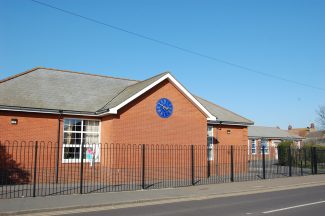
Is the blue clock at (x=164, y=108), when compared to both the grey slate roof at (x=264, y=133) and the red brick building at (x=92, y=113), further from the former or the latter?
the grey slate roof at (x=264, y=133)

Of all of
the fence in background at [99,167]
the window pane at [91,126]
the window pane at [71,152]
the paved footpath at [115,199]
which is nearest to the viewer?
the paved footpath at [115,199]

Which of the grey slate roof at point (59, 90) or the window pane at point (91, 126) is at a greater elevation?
the grey slate roof at point (59, 90)

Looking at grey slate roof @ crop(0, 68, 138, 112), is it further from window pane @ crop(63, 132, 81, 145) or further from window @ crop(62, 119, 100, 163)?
window pane @ crop(63, 132, 81, 145)

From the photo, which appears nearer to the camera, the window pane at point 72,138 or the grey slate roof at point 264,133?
the window pane at point 72,138

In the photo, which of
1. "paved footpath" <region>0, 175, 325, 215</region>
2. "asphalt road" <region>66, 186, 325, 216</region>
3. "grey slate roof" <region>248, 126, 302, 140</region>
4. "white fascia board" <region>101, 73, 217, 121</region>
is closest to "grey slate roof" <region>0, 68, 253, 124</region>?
"white fascia board" <region>101, 73, 217, 121</region>

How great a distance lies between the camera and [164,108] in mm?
20812

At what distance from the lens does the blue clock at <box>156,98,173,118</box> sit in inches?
811

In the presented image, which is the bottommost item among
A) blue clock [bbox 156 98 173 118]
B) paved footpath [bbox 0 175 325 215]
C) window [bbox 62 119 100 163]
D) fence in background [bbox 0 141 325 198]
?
paved footpath [bbox 0 175 325 215]

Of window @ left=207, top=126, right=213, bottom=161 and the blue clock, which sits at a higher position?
the blue clock

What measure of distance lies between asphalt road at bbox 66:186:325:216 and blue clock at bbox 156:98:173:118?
8340mm

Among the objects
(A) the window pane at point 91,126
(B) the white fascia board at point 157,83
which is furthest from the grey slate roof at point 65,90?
(A) the window pane at point 91,126

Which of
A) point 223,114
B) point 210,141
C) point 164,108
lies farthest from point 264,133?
point 164,108

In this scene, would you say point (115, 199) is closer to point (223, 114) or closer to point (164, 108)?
point (164, 108)

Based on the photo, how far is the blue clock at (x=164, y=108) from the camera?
20.6 metres
